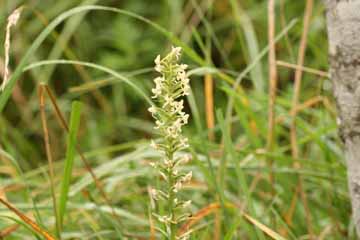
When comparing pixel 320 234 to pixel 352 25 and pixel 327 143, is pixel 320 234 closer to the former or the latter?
pixel 327 143

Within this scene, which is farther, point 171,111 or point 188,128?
point 188,128

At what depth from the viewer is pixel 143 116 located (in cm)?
378

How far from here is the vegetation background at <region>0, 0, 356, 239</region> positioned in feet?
5.61

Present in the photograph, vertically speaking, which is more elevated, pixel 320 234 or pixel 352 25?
pixel 352 25

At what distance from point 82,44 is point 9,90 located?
8.10 ft

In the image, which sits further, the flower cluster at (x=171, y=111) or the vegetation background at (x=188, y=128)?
the vegetation background at (x=188, y=128)

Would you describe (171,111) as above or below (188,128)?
above

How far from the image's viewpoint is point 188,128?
139 inches

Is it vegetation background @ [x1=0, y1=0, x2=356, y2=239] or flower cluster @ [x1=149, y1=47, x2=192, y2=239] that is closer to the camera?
flower cluster @ [x1=149, y1=47, x2=192, y2=239]

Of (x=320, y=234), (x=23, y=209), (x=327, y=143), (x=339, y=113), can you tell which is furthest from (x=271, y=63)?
(x=23, y=209)

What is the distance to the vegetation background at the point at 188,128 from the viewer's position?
1.71 meters

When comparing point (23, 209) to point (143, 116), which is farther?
point (143, 116)

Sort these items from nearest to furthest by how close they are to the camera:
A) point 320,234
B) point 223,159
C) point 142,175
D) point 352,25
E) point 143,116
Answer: point 352,25, point 223,159, point 320,234, point 142,175, point 143,116

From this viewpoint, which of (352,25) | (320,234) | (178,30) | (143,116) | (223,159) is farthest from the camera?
(143,116)
